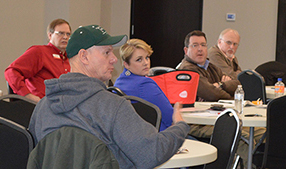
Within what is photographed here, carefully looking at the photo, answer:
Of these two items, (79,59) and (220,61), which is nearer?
(79,59)

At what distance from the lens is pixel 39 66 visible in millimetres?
3938

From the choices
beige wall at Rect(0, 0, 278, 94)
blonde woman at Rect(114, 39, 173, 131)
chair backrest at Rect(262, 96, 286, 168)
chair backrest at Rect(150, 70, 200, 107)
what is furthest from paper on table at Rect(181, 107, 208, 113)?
beige wall at Rect(0, 0, 278, 94)

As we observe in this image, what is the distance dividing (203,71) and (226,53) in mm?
1611

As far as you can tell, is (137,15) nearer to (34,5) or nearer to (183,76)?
(34,5)

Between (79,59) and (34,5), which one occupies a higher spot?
(34,5)

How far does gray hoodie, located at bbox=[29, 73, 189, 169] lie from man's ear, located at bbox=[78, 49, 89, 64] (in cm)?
15

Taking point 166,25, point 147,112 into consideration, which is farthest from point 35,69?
point 166,25

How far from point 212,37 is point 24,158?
22.4ft

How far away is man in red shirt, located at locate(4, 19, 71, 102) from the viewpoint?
12.2 feet

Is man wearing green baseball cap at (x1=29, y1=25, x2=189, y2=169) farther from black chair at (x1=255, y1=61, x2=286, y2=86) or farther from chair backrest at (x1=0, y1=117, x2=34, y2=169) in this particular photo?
black chair at (x1=255, y1=61, x2=286, y2=86)

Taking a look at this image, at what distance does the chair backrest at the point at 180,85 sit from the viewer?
3.23m

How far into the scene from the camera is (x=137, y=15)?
7.80m

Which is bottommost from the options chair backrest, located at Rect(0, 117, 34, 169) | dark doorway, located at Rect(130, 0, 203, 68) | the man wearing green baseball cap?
chair backrest, located at Rect(0, 117, 34, 169)

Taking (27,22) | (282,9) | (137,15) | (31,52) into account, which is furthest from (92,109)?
(282,9)
